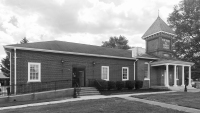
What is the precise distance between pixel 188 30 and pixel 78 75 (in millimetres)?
22534

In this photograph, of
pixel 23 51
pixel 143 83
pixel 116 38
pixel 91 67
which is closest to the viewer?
pixel 23 51

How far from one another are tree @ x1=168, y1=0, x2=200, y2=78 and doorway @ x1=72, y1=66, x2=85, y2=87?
20775 millimetres

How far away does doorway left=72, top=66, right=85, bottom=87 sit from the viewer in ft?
50.7

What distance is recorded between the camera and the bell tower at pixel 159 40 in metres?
21.1

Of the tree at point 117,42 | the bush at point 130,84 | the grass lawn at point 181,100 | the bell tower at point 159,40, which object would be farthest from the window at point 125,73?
the tree at point 117,42

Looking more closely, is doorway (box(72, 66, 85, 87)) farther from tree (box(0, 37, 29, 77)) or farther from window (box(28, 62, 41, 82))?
tree (box(0, 37, 29, 77))

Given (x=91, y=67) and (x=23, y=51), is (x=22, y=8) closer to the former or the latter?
(x=23, y=51)

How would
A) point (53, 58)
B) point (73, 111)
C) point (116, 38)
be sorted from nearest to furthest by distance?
point (73, 111) → point (53, 58) → point (116, 38)

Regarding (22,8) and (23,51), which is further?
(22,8)

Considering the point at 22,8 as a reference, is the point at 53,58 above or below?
below

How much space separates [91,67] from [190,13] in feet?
72.7

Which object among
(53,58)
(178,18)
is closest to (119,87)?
(53,58)

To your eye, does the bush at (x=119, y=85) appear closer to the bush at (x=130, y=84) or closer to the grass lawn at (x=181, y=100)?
the bush at (x=130, y=84)

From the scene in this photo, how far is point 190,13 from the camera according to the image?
92.7ft
